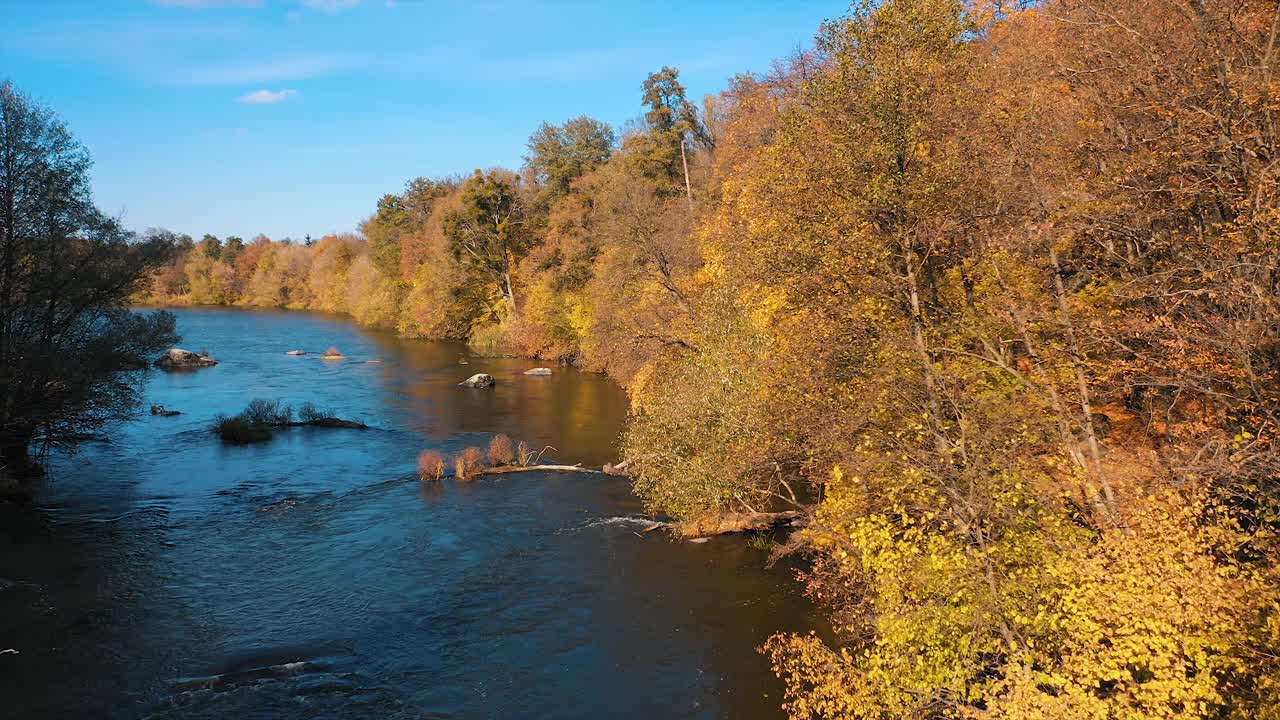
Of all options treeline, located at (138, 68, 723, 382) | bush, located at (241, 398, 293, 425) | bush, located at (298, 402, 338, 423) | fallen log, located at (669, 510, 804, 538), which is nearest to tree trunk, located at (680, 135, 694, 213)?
treeline, located at (138, 68, 723, 382)

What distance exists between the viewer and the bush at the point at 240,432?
32375 mm

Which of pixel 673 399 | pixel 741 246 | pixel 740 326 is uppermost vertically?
pixel 741 246

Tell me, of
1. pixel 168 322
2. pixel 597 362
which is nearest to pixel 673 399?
pixel 168 322

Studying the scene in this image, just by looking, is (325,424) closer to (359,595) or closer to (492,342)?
(359,595)

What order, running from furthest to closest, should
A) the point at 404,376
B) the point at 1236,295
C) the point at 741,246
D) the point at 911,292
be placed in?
the point at 404,376 < the point at 741,246 < the point at 911,292 < the point at 1236,295

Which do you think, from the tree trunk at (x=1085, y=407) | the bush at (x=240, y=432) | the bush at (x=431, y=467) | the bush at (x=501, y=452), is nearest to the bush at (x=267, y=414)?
the bush at (x=240, y=432)

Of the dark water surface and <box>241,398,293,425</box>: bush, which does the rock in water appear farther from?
the dark water surface

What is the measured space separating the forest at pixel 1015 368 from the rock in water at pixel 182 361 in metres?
41.4

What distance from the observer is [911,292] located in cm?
1521

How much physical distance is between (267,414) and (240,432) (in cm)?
291

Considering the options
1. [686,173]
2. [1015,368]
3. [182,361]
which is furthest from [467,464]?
[182,361]

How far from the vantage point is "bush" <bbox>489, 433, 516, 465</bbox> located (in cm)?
2914

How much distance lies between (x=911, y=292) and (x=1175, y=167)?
15.3 feet

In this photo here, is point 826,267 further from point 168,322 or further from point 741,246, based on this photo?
point 168,322
